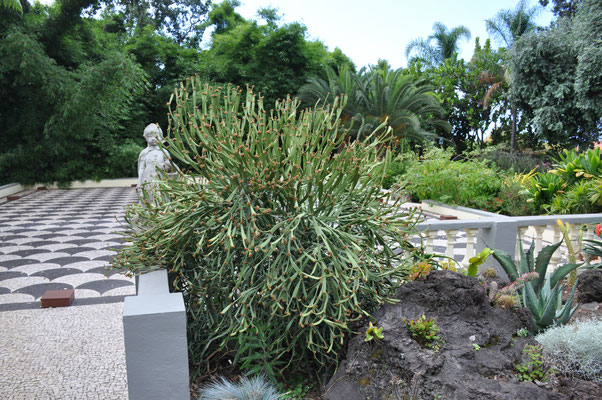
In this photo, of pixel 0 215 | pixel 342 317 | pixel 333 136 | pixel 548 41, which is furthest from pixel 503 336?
pixel 548 41

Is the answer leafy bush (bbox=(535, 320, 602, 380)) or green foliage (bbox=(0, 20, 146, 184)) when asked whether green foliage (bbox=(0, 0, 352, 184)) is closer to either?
green foliage (bbox=(0, 20, 146, 184))

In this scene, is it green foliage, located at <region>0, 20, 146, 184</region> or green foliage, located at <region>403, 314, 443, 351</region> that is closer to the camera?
green foliage, located at <region>403, 314, 443, 351</region>

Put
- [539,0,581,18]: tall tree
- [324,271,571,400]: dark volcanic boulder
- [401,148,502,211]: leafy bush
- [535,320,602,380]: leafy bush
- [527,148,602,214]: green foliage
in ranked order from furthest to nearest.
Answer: [539,0,581,18]: tall tree → [401,148,502,211]: leafy bush → [527,148,602,214]: green foliage → [535,320,602,380]: leafy bush → [324,271,571,400]: dark volcanic boulder

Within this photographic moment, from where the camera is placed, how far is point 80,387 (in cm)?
273

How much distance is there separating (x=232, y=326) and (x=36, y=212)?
35.0 ft

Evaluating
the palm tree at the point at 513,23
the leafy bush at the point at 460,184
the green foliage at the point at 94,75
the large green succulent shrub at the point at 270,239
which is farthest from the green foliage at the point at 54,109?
the palm tree at the point at 513,23

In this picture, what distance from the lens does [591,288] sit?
3.49 meters

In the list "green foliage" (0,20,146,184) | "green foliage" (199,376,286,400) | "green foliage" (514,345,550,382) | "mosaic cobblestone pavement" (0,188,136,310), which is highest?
"green foliage" (0,20,146,184)

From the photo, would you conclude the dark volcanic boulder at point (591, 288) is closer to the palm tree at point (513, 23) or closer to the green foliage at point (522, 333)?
the green foliage at point (522, 333)

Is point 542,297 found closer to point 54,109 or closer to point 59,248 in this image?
point 59,248

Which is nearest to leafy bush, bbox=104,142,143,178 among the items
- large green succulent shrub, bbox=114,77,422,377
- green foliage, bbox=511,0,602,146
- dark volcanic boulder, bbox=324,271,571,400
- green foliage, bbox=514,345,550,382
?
green foliage, bbox=511,0,602,146

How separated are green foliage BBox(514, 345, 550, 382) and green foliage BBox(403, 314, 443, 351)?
1.23 ft

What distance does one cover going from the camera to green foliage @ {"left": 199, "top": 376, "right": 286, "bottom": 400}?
6.84ft

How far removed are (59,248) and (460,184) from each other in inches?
287
